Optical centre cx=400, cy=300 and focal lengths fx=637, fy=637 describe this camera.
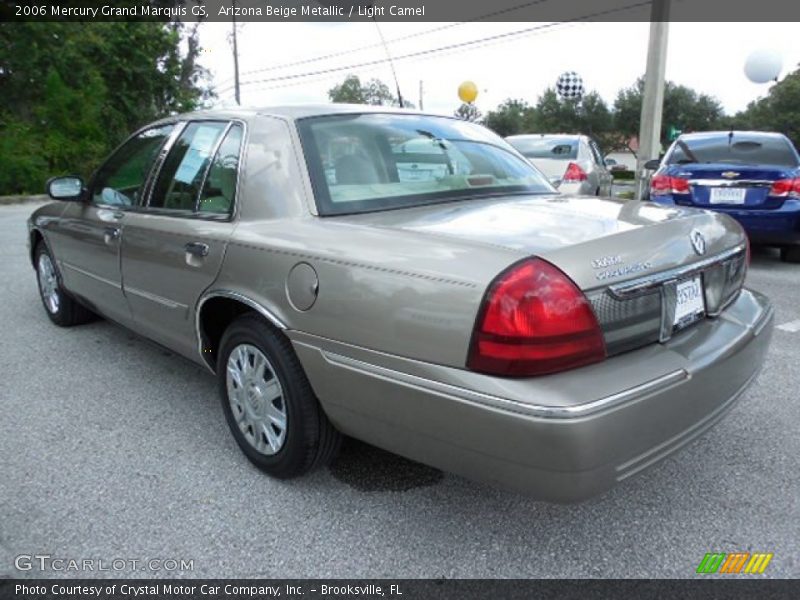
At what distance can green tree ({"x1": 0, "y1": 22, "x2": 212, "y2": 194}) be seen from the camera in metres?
18.8

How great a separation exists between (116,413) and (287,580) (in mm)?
1660

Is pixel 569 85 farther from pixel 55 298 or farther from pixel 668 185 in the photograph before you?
pixel 55 298

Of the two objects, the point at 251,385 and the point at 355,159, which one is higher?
the point at 355,159

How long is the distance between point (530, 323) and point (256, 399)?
129cm

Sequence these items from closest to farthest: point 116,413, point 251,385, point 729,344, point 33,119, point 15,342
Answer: point 729,344
point 251,385
point 116,413
point 15,342
point 33,119

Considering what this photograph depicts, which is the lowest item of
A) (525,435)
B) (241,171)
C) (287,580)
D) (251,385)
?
(287,580)

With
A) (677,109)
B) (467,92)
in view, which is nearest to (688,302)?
(467,92)

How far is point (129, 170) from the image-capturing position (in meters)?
3.62

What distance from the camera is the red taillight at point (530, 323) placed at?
1.75m

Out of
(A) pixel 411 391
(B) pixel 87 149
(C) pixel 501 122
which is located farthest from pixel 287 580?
(C) pixel 501 122

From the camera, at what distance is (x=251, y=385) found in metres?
2.58

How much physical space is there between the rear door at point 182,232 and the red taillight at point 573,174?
618cm

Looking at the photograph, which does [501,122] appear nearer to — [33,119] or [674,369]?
[33,119]

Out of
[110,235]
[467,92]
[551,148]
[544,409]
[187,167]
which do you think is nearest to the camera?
[544,409]
